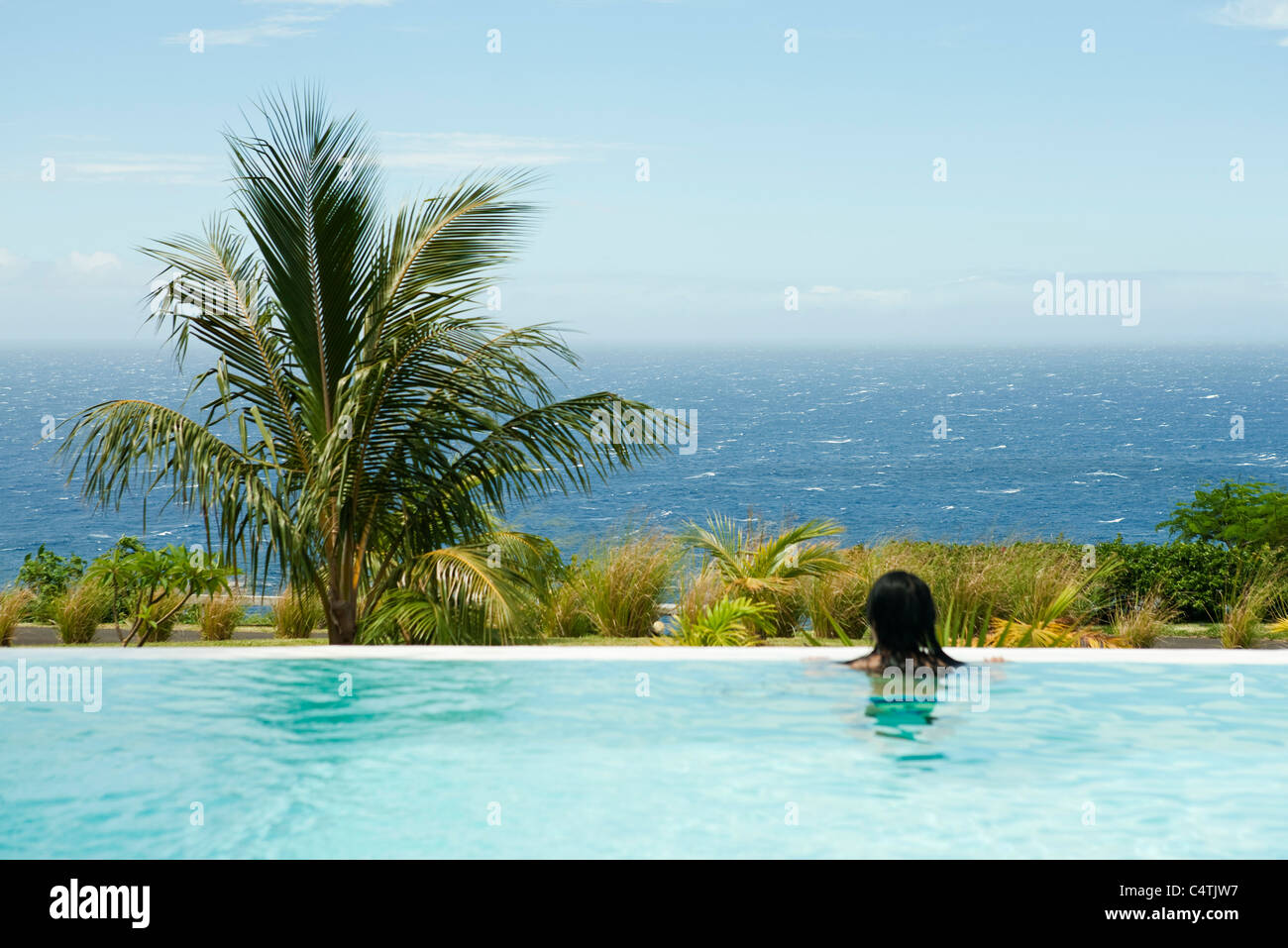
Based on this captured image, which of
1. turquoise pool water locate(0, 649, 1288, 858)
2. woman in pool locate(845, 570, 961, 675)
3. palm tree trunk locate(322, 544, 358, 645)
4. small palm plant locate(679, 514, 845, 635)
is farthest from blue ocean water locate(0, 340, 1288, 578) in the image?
woman in pool locate(845, 570, 961, 675)

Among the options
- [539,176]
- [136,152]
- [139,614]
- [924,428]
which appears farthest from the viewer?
[136,152]

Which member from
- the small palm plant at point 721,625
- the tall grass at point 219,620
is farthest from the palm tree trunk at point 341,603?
the small palm plant at point 721,625

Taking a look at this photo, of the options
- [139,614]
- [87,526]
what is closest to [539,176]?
[139,614]

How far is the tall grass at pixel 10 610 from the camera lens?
28.3 feet

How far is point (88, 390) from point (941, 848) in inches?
4119

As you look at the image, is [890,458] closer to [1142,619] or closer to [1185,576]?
[1185,576]

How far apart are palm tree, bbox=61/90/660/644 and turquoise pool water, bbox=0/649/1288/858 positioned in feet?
4.70

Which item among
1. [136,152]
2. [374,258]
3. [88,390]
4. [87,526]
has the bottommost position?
[87,526]

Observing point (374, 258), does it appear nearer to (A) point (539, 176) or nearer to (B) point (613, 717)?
(A) point (539, 176)

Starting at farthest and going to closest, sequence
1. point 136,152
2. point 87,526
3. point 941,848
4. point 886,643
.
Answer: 1. point 136,152
2. point 87,526
3. point 886,643
4. point 941,848

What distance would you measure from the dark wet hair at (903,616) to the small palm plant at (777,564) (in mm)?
3095

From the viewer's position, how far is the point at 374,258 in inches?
295

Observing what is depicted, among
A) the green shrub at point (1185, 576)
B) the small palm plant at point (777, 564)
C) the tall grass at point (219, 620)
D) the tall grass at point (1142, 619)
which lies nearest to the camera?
the tall grass at point (1142, 619)

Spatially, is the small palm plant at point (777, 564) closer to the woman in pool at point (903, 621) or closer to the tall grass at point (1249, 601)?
the tall grass at point (1249, 601)
